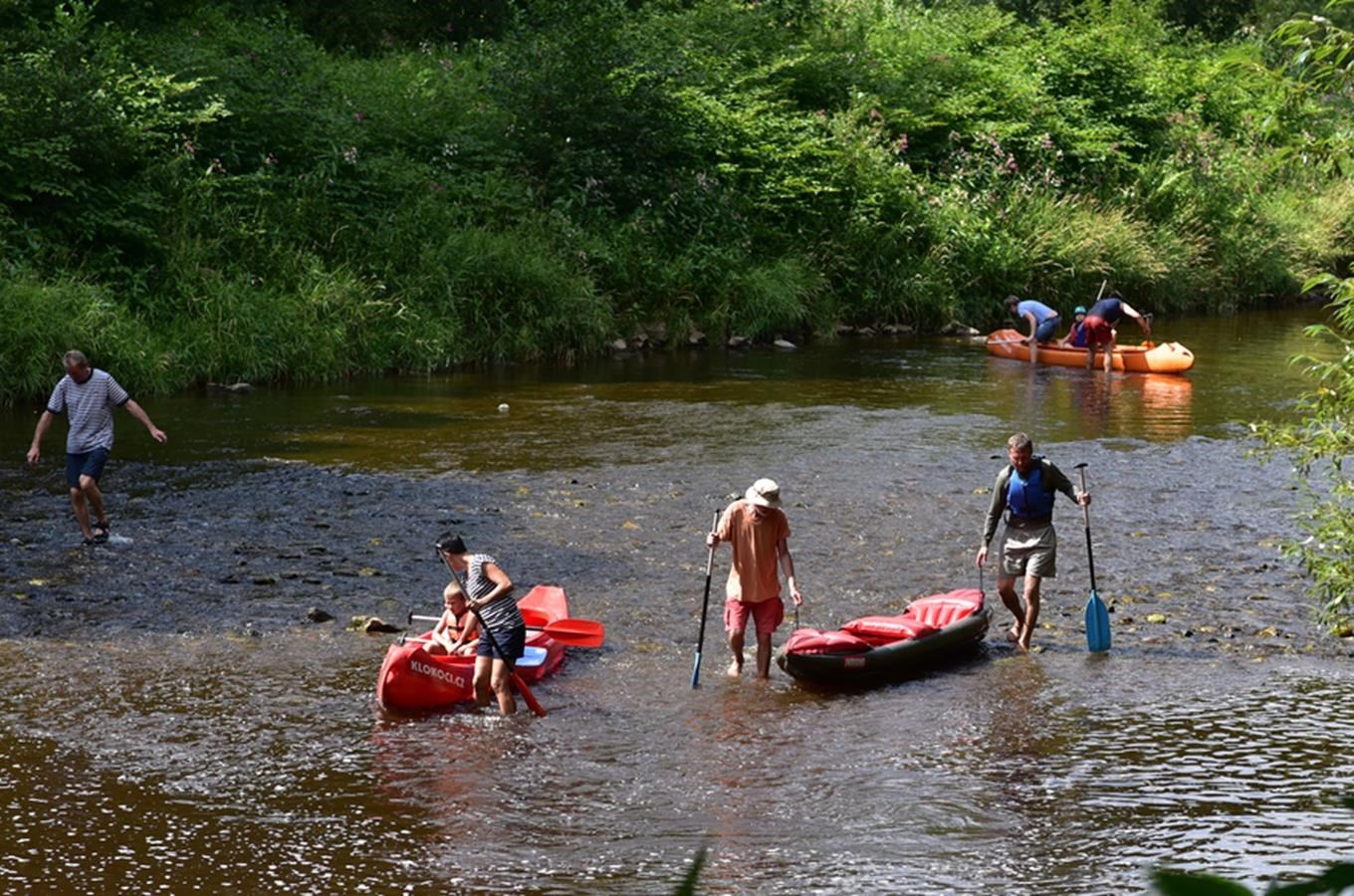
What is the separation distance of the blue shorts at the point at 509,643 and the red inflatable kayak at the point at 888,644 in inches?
75.2

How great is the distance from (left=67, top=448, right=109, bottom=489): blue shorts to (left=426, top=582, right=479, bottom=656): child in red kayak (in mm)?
4601

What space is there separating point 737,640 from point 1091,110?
97.7 ft

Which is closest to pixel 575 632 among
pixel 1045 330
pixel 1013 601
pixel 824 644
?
pixel 824 644

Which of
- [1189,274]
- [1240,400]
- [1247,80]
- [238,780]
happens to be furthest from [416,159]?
[1247,80]

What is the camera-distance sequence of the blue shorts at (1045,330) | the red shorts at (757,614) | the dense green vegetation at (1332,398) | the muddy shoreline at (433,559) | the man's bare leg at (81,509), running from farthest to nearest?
the blue shorts at (1045,330) → the man's bare leg at (81,509) → the muddy shoreline at (433,559) → the red shorts at (757,614) → the dense green vegetation at (1332,398)

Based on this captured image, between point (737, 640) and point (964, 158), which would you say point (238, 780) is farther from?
point (964, 158)

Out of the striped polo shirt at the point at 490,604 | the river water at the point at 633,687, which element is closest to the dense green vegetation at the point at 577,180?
the river water at the point at 633,687

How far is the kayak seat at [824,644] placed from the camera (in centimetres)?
1177

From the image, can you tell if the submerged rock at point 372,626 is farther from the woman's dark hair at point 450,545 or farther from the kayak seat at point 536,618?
the woman's dark hair at point 450,545

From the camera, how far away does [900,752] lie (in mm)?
10578

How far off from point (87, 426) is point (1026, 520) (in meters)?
8.19

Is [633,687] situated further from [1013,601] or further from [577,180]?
[577,180]

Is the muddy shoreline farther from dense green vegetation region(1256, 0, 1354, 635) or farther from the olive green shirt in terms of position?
dense green vegetation region(1256, 0, 1354, 635)

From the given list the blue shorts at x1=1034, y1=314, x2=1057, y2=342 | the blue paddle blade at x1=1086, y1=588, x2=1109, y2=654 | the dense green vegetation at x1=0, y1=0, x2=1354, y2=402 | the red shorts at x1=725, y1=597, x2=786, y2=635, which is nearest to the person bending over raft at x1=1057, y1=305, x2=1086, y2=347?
the blue shorts at x1=1034, y1=314, x2=1057, y2=342
